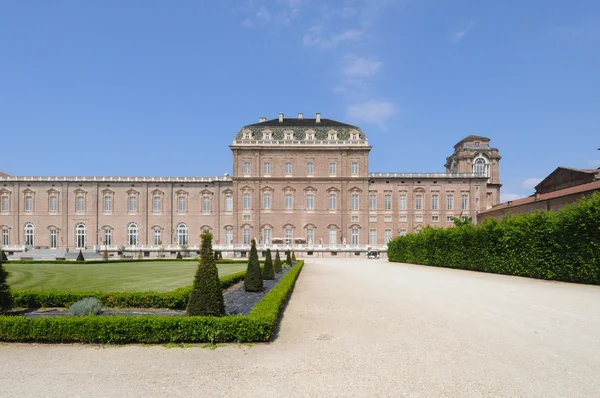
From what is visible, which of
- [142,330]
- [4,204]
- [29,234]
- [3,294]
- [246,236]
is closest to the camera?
[142,330]

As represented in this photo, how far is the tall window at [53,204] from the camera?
48.3 m

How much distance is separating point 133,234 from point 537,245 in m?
44.2

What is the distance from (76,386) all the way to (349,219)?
43.6 metres

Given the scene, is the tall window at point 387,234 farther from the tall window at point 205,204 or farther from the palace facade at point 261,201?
the tall window at point 205,204

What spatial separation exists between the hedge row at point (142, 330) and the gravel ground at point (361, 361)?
0.71ft

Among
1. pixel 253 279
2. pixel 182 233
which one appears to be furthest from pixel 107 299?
pixel 182 233

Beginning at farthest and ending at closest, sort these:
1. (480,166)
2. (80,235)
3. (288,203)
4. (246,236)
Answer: (480,166)
(80,235)
(288,203)
(246,236)

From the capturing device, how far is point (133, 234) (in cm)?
4862

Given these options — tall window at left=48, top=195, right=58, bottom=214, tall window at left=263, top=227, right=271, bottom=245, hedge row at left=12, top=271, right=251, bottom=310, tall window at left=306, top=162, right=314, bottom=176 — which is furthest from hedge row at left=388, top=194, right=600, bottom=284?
tall window at left=48, top=195, right=58, bottom=214

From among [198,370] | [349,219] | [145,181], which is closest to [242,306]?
[198,370]

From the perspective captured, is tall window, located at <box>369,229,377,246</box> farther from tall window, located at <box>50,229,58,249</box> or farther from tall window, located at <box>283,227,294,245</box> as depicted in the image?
tall window, located at <box>50,229,58,249</box>

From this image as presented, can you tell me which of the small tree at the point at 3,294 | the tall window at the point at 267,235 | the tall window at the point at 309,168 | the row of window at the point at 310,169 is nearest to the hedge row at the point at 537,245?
the small tree at the point at 3,294

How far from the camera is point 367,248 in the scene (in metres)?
45.5

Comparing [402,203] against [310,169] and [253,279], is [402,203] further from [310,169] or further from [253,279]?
[253,279]
